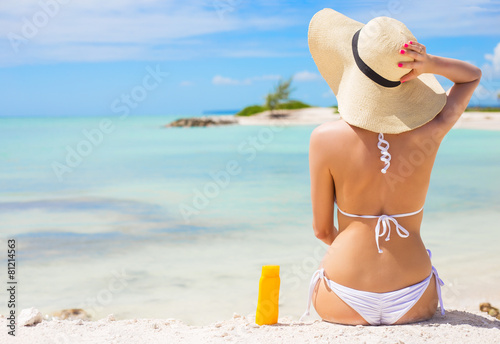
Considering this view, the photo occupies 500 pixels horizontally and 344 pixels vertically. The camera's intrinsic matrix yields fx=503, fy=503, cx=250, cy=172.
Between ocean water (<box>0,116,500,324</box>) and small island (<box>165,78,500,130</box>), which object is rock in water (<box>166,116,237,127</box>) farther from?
ocean water (<box>0,116,500,324</box>)

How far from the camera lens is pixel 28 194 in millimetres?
9258

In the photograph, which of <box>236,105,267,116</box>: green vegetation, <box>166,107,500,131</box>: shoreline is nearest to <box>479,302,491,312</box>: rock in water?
<box>166,107,500,131</box>: shoreline

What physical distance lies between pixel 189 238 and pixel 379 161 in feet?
13.7

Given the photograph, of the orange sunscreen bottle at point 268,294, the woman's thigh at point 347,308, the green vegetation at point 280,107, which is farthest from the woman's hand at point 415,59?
the green vegetation at point 280,107

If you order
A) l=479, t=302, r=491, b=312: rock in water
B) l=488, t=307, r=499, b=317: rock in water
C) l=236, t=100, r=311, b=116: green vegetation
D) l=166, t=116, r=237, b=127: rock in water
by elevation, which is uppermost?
l=236, t=100, r=311, b=116: green vegetation

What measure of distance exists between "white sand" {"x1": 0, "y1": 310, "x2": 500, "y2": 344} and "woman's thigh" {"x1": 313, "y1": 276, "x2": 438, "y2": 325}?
4 centimetres

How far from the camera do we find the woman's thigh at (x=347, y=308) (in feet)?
7.71

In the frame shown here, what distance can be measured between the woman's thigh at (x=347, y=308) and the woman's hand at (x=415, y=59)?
99cm

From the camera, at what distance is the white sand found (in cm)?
224

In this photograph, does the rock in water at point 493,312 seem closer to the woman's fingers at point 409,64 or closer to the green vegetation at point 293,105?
the woman's fingers at point 409,64

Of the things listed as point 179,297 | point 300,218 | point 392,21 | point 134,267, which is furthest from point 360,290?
point 300,218

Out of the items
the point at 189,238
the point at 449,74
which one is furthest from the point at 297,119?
the point at 449,74

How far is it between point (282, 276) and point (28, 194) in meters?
6.32

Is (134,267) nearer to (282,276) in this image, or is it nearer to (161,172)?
(282,276)
